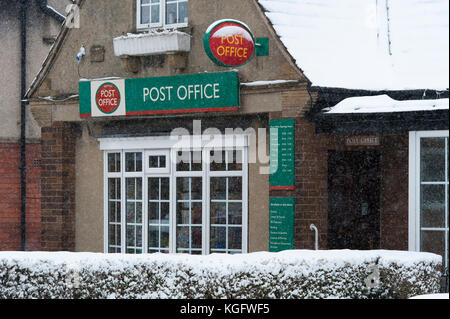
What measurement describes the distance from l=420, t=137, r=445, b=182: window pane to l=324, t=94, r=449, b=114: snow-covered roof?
0.51 meters

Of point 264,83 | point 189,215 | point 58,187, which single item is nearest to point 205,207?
point 189,215

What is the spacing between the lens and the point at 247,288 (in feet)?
26.2

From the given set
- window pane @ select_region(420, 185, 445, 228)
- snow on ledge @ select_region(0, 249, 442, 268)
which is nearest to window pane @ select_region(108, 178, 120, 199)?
snow on ledge @ select_region(0, 249, 442, 268)

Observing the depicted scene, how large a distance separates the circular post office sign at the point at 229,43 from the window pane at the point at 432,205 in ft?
10.9

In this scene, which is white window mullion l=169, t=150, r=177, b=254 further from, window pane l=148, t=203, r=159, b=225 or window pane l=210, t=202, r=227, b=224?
A: window pane l=210, t=202, r=227, b=224

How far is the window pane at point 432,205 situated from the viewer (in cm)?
1023

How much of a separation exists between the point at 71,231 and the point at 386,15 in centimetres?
662

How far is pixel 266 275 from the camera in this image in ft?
26.2

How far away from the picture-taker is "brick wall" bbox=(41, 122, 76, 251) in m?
13.0

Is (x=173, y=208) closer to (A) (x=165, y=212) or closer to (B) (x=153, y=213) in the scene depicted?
(A) (x=165, y=212)

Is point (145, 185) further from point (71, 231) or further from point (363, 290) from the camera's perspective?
point (363, 290)

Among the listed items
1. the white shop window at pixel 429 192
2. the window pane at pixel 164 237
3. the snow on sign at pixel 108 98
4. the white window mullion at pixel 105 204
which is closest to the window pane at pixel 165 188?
the window pane at pixel 164 237

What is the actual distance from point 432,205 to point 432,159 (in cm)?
65

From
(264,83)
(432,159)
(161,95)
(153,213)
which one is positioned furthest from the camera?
(153,213)
